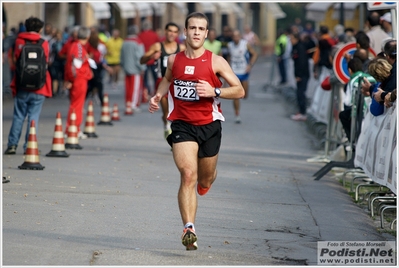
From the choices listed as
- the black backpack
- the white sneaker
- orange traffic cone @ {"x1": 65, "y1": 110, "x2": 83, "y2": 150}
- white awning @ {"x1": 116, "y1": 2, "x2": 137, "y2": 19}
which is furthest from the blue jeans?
white awning @ {"x1": 116, "y1": 2, "x2": 137, "y2": 19}

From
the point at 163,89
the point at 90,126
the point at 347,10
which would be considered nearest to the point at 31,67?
the point at 90,126

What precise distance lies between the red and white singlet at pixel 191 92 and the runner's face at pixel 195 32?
0.12 meters

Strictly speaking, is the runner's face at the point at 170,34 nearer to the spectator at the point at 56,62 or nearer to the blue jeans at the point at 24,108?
the blue jeans at the point at 24,108

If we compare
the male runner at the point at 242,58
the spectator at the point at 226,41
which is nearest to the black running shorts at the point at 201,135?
the male runner at the point at 242,58

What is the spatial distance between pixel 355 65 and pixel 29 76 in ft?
14.5

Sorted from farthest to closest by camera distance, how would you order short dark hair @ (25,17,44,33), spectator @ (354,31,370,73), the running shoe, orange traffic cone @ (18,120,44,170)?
short dark hair @ (25,17,44,33) < spectator @ (354,31,370,73) < orange traffic cone @ (18,120,44,170) < the running shoe

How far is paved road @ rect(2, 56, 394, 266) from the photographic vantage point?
717cm

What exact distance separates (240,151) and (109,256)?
8.34m

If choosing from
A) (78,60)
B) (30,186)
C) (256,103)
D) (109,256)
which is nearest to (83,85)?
(78,60)

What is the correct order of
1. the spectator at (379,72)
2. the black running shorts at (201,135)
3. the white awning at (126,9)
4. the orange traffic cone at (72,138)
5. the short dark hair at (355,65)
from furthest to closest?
the white awning at (126,9)
the orange traffic cone at (72,138)
the short dark hair at (355,65)
the spectator at (379,72)
the black running shorts at (201,135)

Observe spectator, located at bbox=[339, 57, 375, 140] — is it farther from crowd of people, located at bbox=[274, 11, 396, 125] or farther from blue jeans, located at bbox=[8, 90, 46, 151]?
blue jeans, located at bbox=[8, 90, 46, 151]

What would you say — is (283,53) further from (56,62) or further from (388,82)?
(388,82)

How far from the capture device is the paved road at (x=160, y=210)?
717 centimetres

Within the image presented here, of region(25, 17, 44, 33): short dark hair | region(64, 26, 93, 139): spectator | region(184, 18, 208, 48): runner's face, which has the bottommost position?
region(64, 26, 93, 139): spectator
